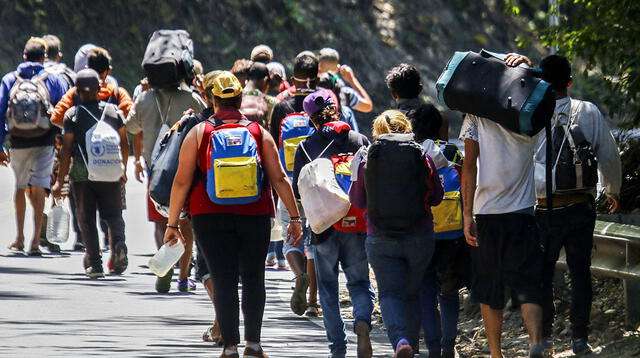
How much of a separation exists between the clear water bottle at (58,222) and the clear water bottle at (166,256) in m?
5.37

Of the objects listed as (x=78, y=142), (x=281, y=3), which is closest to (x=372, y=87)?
(x=281, y=3)

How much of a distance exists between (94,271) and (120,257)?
0.37 metres

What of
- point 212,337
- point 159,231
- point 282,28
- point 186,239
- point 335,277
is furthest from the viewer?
point 282,28

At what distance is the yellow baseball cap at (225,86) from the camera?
8.91m

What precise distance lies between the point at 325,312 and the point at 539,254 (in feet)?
5.21

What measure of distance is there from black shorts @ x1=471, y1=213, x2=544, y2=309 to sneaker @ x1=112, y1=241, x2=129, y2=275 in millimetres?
5908

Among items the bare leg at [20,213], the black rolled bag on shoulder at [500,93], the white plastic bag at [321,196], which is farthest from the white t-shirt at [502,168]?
the bare leg at [20,213]

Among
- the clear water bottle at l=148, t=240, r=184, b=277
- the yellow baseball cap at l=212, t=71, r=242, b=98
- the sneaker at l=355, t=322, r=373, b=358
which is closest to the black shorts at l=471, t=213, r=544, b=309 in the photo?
the sneaker at l=355, t=322, r=373, b=358

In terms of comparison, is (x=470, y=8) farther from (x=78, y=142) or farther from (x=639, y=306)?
(x=639, y=306)

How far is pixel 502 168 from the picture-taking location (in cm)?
846

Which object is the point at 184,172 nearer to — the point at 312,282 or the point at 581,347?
the point at 581,347

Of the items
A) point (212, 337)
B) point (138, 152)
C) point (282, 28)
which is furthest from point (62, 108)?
→ point (282, 28)

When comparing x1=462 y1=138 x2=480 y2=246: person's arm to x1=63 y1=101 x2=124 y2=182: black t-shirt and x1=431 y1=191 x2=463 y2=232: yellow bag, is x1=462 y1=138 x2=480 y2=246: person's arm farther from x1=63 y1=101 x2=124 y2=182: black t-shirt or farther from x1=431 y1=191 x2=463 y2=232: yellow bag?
x1=63 y1=101 x2=124 y2=182: black t-shirt

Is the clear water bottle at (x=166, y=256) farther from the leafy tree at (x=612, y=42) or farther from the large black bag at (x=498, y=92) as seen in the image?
the leafy tree at (x=612, y=42)
